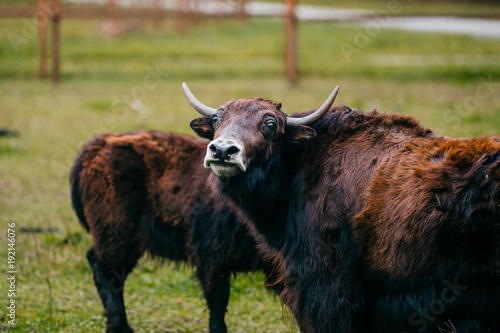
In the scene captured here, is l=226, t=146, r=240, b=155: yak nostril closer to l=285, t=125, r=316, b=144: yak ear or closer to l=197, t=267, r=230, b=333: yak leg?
l=285, t=125, r=316, b=144: yak ear

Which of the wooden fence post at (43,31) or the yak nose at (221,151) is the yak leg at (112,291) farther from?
the wooden fence post at (43,31)

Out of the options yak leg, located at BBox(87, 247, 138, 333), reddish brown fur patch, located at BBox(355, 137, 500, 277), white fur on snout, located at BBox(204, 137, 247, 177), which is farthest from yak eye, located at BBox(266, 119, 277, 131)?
yak leg, located at BBox(87, 247, 138, 333)

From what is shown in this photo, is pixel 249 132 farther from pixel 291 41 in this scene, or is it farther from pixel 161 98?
pixel 291 41

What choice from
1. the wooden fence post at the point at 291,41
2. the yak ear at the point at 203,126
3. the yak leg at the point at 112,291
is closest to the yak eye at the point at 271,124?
the yak ear at the point at 203,126

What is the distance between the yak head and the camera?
3980 millimetres

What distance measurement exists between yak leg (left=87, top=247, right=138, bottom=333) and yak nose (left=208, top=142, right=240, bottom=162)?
76.5 inches

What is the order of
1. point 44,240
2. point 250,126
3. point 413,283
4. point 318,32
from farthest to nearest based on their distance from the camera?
point 318,32 → point 44,240 → point 250,126 → point 413,283

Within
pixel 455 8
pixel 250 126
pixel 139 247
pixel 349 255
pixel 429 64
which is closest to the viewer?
pixel 349 255

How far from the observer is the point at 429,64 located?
675 inches

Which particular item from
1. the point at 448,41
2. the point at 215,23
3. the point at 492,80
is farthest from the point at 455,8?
the point at 215,23

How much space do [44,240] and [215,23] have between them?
1925 centimetres

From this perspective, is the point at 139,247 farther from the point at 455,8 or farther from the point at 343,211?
the point at 455,8

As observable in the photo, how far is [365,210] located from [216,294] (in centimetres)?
177

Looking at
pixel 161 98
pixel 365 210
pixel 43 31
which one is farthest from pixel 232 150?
pixel 43 31
